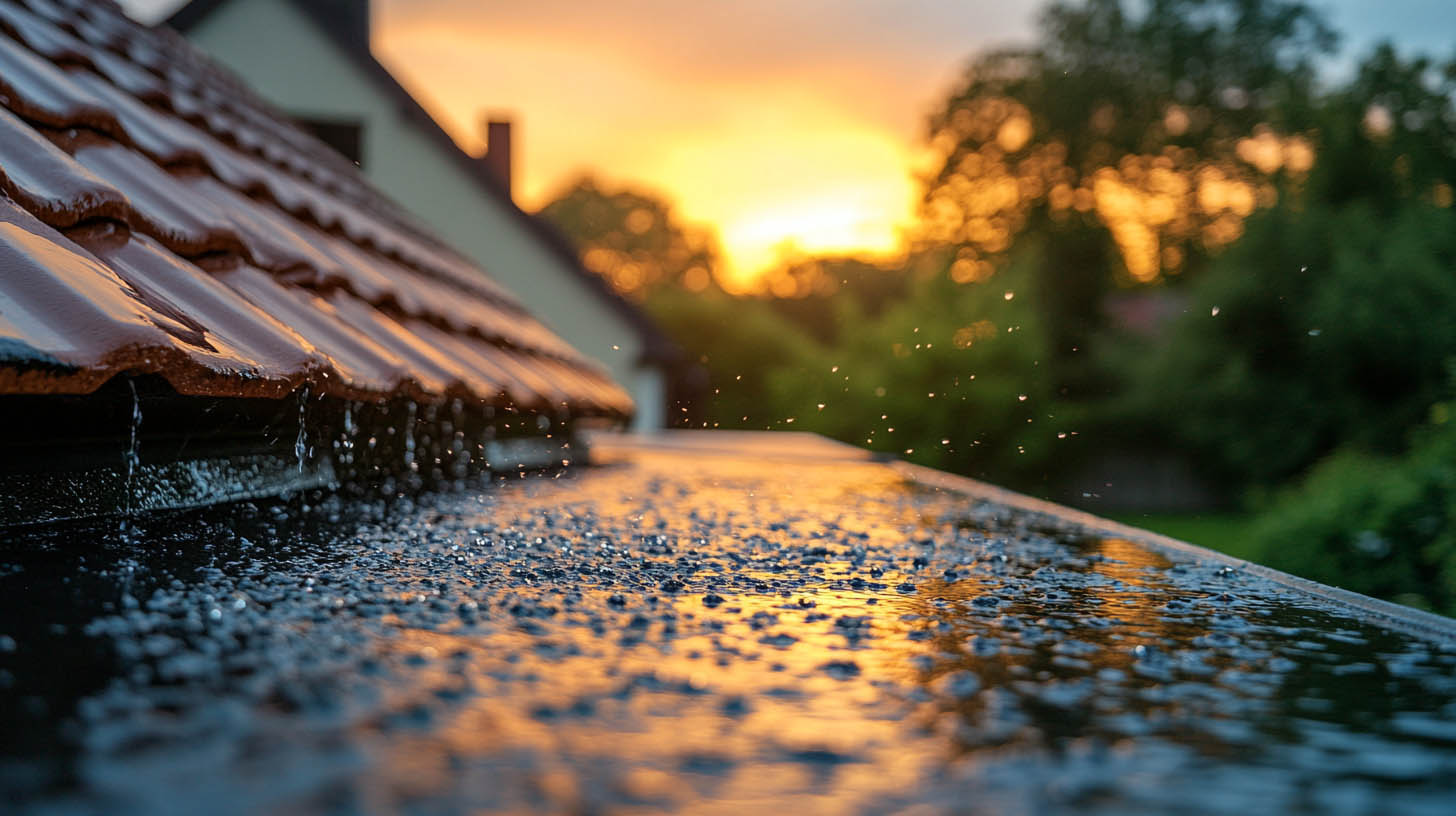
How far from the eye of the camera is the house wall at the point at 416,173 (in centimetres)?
1630

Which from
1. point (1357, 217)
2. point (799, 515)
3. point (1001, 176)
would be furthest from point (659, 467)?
point (1001, 176)

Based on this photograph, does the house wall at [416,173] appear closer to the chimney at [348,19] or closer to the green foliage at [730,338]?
the chimney at [348,19]

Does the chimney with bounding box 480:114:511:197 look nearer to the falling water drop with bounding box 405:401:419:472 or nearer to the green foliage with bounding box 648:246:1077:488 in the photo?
the green foliage with bounding box 648:246:1077:488

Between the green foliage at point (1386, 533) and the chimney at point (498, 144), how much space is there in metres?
12.8

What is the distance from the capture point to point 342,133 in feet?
55.1

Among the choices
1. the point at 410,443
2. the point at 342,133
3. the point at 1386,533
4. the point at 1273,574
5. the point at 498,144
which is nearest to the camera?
the point at 1273,574

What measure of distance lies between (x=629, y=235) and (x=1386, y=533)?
1991 inches

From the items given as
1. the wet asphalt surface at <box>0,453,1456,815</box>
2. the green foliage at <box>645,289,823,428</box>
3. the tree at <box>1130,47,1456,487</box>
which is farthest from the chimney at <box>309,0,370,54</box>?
the tree at <box>1130,47,1456,487</box>

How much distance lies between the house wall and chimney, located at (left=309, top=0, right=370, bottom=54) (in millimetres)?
253

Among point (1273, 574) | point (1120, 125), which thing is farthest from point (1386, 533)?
point (1120, 125)

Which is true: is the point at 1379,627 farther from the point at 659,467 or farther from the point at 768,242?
the point at 768,242

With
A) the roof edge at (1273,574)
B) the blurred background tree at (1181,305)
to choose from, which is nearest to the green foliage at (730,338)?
the blurred background tree at (1181,305)

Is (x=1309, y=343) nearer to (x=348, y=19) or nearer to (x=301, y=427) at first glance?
(x=348, y=19)

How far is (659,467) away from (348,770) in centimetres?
616
